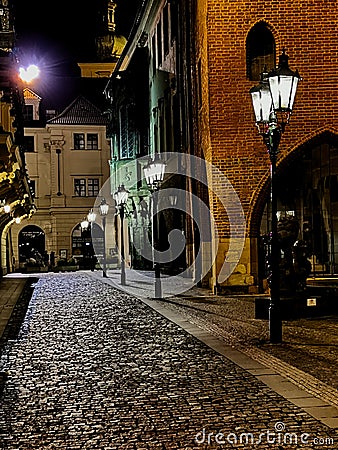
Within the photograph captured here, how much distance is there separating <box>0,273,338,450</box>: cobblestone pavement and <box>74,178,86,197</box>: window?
46994 mm

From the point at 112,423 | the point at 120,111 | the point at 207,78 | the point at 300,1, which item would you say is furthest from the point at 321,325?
the point at 120,111

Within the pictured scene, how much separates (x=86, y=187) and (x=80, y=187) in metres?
0.47

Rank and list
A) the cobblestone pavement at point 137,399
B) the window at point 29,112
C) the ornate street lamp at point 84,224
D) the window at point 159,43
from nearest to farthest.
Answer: the cobblestone pavement at point 137,399 < the window at point 159,43 < the ornate street lamp at point 84,224 < the window at point 29,112

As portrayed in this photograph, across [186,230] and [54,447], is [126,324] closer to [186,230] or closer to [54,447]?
[54,447]

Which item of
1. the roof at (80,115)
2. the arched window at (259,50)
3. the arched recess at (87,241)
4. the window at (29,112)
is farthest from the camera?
the window at (29,112)

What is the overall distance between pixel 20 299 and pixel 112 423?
629 inches

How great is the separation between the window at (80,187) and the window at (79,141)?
8.13ft

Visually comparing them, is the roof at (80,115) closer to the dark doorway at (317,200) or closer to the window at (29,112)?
the window at (29,112)

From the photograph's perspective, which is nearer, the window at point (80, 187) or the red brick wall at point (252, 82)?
the red brick wall at point (252, 82)

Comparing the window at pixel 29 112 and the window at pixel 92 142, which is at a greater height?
A: the window at pixel 29 112

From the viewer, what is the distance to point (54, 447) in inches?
249

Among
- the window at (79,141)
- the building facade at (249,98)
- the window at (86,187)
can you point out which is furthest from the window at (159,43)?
the window at (79,141)

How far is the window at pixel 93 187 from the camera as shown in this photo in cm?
6078

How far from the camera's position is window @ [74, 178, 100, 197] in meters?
60.6
